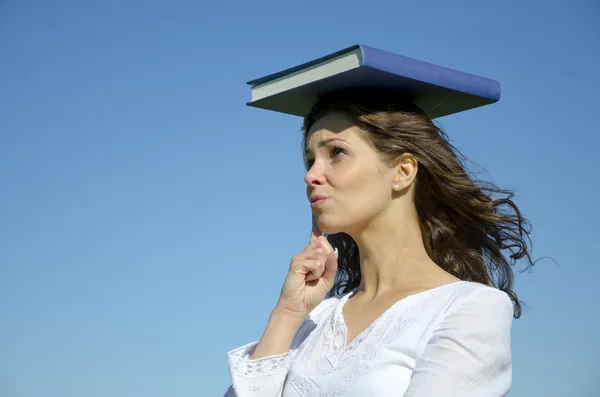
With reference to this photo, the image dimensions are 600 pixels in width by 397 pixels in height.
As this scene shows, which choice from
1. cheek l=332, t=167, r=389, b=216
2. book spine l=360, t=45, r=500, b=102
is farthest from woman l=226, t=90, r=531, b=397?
book spine l=360, t=45, r=500, b=102

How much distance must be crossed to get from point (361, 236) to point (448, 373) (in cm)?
84

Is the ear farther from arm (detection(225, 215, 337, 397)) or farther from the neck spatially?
arm (detection(225, 215, 337, 397))

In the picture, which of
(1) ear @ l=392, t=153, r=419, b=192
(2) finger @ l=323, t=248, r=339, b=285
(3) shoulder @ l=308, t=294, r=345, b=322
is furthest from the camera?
(3) shoulder @ l=308, t=294, r=345, b=322

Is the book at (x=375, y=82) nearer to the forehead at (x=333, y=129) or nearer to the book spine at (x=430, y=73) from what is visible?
the book spine at (x=430, y=73)

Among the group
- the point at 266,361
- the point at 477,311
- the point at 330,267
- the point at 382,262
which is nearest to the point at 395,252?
the point at 382,262

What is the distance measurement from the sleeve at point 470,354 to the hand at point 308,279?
0.68m

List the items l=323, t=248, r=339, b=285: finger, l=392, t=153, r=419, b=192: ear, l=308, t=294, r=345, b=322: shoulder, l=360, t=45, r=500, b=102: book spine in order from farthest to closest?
1. l=308, t=294, r=345, b=322: shoulder
2. l=323, t=248, r=339, b=285: finger
3. l=392, t=153, r=419, b=192: ear
4. l=360, t=45, r=500, b=102: book spine

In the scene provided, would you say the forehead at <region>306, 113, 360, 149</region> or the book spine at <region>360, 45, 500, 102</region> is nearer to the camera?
the book spine at <region>360, 45, 500, 102</region>

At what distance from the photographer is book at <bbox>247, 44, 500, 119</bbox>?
3.40 meters

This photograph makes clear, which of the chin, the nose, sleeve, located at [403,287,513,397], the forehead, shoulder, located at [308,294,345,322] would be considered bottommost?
sleeve, located at [403,287,513,397]

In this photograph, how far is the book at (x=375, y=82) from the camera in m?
3.40

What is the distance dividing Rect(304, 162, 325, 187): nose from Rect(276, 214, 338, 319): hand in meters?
0.22

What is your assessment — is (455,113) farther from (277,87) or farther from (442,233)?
(277,87)

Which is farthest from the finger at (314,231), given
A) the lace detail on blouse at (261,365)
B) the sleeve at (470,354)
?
the sleeve at (470,354)
